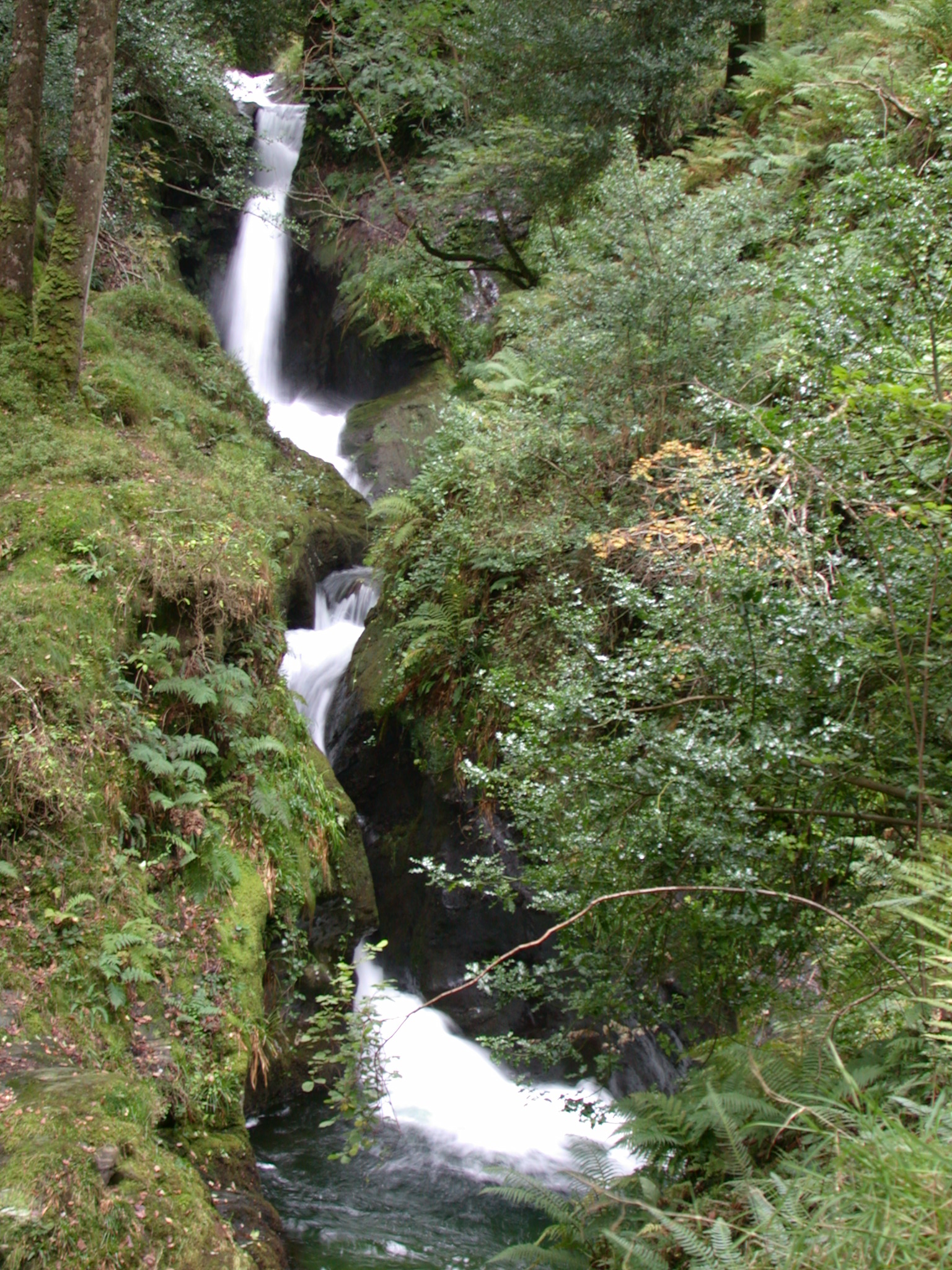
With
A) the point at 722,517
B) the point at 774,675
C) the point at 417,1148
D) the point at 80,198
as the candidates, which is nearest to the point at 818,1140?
the point at 774,675

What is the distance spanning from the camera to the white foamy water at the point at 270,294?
17594 mm

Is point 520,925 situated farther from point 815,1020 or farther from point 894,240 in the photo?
point 894,240

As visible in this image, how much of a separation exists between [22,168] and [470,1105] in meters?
9.89

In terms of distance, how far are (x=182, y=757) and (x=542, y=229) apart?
8.80 metres

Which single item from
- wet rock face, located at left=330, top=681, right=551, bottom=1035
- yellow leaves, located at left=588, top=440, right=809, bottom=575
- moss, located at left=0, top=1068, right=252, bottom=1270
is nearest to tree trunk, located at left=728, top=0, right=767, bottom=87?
yellow leaves, located at left=588, top=440, right=809, bottom=575

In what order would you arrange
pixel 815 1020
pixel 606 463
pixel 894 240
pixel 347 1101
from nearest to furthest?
pixel 347 1101, pixel 815 1020, pixel 894 240, pixel 606 463

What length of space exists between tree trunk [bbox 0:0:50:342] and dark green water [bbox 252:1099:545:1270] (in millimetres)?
8093

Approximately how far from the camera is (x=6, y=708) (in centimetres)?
550

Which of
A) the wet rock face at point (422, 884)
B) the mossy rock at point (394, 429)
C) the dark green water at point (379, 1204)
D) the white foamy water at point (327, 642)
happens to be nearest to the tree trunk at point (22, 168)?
the white foamy water at point (327, 642)

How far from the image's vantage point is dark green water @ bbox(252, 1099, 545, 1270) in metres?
5.89

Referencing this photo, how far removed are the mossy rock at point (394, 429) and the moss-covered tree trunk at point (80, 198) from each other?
6415 mm

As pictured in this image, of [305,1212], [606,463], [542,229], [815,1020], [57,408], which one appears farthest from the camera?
[542,229]

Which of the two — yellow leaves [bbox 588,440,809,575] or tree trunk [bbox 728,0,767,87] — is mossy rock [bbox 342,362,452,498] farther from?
yellow leaves [bbox 588,440,809,575]

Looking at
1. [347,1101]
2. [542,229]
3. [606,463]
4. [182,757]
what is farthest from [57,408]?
[347,1101]
